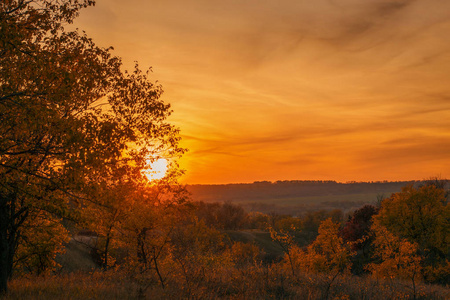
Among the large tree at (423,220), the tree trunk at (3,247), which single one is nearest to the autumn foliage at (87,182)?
the tree trunk at (3,247)

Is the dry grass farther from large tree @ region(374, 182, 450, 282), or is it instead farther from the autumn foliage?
large tree @ region(374, 182, 450, 282)

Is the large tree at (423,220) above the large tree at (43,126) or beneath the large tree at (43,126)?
beneath

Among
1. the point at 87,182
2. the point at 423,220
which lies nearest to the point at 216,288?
the point at 87,182

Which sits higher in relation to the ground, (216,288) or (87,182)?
(87,182)

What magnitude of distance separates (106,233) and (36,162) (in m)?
9.80

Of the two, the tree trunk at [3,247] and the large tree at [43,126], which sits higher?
the large tree at [43,126]

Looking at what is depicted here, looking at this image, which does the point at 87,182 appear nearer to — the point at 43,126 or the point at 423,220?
the point at 43,126

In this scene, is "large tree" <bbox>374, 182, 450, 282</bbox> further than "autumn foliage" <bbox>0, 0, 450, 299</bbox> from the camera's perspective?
Yes

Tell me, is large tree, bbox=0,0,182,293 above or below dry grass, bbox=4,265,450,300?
above

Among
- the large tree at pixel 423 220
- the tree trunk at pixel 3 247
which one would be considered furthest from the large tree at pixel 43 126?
the large tree at pixel 423 220

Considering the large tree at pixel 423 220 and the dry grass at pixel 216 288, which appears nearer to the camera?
the dry grass at pixel 216 288

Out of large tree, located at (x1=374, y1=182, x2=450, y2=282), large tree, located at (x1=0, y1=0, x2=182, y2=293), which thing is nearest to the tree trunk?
large tree, located at (x1=0, y1=0, x2=182, y2=293)

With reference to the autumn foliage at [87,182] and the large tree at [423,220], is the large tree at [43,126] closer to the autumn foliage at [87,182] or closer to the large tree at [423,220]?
the autumn foliage at [87,182]

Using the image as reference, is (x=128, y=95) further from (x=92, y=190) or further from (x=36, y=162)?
(x=92, y=190)
